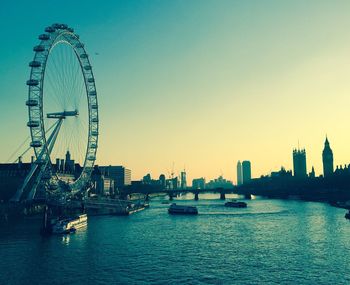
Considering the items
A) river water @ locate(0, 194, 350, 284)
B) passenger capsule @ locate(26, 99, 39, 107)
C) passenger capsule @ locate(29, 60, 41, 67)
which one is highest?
passenger capsule @ locate(29, 60, 41, 67)

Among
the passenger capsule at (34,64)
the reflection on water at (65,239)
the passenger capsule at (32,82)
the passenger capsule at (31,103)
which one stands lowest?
the reflection on water at (65,239)

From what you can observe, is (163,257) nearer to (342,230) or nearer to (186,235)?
(186,235)

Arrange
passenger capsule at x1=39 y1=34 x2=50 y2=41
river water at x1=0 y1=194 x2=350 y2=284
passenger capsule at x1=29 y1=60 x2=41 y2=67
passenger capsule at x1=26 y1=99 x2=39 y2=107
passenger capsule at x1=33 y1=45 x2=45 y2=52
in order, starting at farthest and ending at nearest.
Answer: passenger capsule at x1=39 y1=34 x2=50 y2=41, passenger capsule at x1=33 y1=45 x2=45 y2=52, passenger capsule at x1=29 y1=60 x2=41 y2=67, passenger capsule at x1=26 y1=99 x2=39 y2=107, river water at x1=0 y1=194 x2=350 y2=284

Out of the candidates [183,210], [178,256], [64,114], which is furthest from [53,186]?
[178,256]

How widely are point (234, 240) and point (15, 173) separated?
84850mm

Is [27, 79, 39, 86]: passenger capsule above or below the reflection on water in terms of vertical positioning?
above

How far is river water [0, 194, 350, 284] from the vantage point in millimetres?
34062

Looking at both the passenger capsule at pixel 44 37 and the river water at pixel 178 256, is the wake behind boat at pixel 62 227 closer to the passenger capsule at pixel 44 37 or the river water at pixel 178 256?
the river water at pixel 178 256

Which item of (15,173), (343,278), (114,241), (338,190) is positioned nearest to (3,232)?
(114,241)

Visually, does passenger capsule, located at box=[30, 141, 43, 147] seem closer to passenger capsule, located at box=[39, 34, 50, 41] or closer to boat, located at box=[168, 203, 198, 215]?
passenger capsule, located at box=[39, 34, 50, 41]

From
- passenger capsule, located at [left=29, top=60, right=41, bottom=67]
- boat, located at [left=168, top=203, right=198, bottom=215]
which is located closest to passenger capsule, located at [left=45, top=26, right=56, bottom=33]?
passenger capsule, located at [left=29, top=60, right=41, bottom=67]

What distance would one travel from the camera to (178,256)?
42.8 meters

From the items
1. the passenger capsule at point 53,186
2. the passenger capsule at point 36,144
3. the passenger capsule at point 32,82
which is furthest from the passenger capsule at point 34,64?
the passenger capsule at point 53,186

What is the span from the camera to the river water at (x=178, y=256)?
3406 cm
